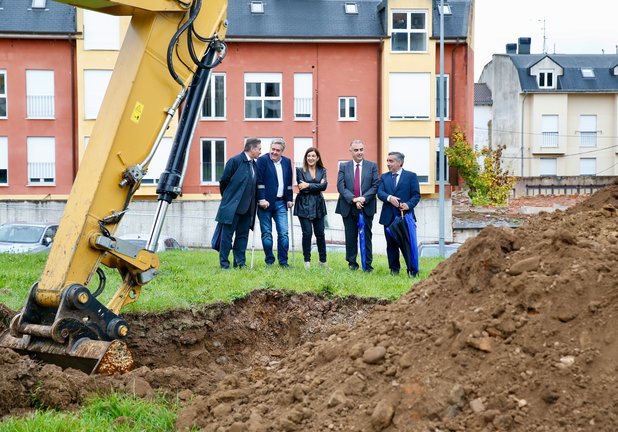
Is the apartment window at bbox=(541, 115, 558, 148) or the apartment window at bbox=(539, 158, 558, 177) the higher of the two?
the apartment window at bbox=(541, 115, 558, 148)

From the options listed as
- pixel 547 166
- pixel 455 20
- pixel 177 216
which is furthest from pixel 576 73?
pixel 177 216

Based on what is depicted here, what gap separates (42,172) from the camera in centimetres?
3728

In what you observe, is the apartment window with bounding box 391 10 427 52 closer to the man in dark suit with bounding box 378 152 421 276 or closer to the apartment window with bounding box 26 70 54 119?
the apartment window with bounding box 26 70 54 119

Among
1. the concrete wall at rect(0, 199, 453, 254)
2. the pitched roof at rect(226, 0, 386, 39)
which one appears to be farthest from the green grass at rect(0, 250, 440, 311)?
the pitched roof at rect(226, 0, 386, 39)

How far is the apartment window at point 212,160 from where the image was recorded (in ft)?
124

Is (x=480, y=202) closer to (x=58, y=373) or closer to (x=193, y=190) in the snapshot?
(x=193, y=190)

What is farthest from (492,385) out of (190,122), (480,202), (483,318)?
(480,202)

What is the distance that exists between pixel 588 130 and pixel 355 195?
51.3m

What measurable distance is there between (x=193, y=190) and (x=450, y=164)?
11.8 metres

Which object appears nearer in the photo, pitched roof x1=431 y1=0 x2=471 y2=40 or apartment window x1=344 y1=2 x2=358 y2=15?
pitched roof x1=431 y1=0 x2=471 y2=40

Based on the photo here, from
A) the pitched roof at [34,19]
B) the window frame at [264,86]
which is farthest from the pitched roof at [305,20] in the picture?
the pitched roof at [34,19]

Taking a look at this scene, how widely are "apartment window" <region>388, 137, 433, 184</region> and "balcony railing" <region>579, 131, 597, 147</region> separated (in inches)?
1061

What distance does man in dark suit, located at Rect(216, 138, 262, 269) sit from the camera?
44.3ft

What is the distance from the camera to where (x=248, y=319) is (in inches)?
400
